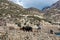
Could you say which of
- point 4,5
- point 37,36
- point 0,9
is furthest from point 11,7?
point 37,36

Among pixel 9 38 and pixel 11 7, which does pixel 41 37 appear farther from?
pixel 11 7

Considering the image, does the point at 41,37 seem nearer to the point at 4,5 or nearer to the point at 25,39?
the point at 25,39

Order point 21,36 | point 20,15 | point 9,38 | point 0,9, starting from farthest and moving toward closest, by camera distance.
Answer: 1. point 20,15
2. point 0,9
3. point 21,36
4. point 9,38

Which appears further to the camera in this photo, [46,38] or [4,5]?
[4,5]

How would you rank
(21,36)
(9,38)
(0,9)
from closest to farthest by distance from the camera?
(9,38), (21,36), (0,9)

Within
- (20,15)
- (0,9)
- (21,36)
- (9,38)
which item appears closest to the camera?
(9,38)

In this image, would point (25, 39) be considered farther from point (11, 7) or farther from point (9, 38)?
point (11, 7)

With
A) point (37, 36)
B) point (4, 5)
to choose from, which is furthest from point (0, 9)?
point (37, 36)

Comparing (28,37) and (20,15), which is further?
A: (20,15)

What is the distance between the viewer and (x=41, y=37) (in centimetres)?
3706

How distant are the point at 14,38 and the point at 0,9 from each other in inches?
5269

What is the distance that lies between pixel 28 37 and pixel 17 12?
150628mm

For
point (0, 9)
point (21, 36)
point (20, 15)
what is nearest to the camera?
point (21, 36)

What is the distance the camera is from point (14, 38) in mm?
34094
